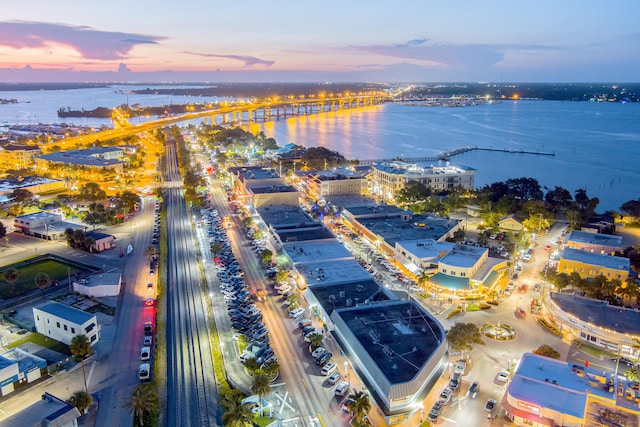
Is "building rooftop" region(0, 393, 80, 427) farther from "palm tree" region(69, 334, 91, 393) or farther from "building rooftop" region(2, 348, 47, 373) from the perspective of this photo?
"building rooftop" region(2, 348, 47, 373)

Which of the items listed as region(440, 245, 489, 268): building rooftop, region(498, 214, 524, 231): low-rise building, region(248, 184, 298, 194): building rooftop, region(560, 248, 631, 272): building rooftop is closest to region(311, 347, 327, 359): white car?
region(440, 245, 489, 268): building rooftop

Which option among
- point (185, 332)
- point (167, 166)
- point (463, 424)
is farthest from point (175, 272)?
point (167, 166)

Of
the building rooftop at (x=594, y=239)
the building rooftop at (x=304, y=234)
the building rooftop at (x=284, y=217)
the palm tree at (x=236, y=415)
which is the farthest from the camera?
the building rooftop at (x=284, y=217)

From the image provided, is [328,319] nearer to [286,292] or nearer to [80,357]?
[286,292]

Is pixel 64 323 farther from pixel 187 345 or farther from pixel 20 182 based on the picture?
pixel 20 182

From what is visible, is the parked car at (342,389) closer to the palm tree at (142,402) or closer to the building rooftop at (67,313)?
the palm tree at (142,402)

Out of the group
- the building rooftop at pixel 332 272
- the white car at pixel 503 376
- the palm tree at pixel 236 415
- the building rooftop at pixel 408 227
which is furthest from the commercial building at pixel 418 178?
the palm tree at pixel 236 415

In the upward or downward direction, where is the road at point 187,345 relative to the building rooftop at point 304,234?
downward
